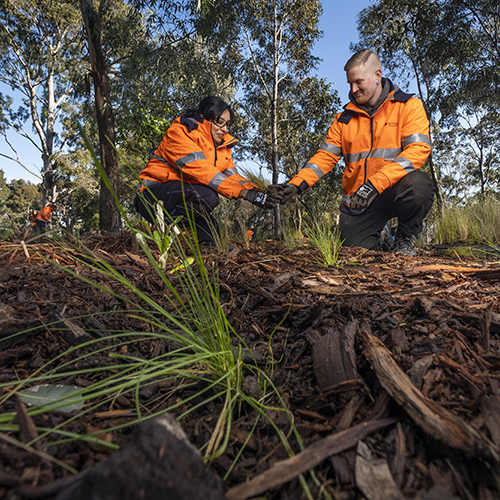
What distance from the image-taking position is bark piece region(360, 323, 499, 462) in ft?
2.24

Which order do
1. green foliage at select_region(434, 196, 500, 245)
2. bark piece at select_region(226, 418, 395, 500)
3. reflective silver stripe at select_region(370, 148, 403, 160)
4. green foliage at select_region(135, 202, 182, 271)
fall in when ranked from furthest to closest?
green foliage at select_region(434, 196, 500, 245) < reflective silver stripe at select_region(370, 148, 403, 160) < green foliage at select_region(135, 202, 182, 271) < bark piece at select_region(226, 418, 395, 500)

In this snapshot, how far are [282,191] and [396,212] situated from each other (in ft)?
4.62

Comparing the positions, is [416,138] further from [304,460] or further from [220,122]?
[304,460]

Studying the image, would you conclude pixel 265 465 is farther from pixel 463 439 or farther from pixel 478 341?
pixel 478 341

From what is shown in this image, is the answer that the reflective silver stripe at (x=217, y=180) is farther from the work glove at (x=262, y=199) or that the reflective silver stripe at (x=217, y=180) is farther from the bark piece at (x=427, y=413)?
the bark piece at (x=427, y=413)

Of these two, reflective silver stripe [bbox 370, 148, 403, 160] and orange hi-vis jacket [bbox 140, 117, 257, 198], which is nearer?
orange hi-vis jacket [bbox 140, 117, 257, 198]

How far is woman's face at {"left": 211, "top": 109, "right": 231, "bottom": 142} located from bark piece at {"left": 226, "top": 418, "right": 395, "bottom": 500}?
3654mm

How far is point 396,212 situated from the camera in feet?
12.6

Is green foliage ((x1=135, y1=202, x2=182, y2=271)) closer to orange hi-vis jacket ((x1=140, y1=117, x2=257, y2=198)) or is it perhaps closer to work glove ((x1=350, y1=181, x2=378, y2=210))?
orange hi-vis jacket ((x1=140, y1=117, x2=257, y2=198))

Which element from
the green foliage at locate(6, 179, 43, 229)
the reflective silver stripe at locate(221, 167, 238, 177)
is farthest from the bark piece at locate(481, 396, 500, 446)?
the green foliage at locate(6, 179, 43, 229)

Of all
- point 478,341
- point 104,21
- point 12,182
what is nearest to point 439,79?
point 104,21

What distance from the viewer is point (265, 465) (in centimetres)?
78

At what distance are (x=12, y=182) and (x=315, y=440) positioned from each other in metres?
50.4

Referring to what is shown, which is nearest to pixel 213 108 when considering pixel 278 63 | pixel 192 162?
pixel 192 162
